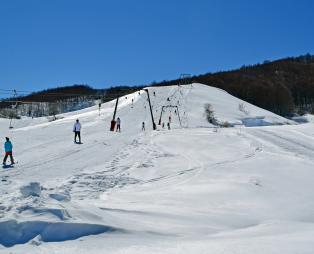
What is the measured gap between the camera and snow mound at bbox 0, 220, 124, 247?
28.4ft

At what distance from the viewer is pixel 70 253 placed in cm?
800

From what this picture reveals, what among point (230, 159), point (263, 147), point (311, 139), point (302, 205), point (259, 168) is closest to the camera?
point (302, 205)

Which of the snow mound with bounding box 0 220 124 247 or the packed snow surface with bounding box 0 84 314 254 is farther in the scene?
the packed snow surface with bounding box 0 84 314 254

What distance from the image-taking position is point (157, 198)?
14391 millimetres

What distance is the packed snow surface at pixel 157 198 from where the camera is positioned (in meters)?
8.80

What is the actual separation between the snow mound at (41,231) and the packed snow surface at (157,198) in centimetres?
2

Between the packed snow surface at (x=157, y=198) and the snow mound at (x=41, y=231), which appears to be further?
the packed snow surface at (x=157, y=198)

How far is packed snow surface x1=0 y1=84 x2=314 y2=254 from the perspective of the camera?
8.80 metres

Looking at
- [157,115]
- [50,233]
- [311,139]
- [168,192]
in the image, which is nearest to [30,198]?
[50,233]

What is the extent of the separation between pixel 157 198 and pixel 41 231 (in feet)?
19.5

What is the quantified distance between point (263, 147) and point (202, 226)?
916 inches

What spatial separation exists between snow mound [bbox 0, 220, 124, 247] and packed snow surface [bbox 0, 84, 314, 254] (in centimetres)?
2

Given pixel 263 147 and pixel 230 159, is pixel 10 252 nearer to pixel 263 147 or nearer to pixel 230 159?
pixel 230 159

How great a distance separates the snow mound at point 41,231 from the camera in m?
8.67
